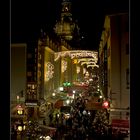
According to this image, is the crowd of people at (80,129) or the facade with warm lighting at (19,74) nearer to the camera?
the crowd of people at (80,129)

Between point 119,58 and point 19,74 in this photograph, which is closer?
point 119,58

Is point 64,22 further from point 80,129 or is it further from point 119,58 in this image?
point 80,129

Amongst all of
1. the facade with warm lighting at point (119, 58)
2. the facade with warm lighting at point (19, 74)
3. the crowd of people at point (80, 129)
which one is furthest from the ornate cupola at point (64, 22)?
the facade with warm lighting at point (119, 58)

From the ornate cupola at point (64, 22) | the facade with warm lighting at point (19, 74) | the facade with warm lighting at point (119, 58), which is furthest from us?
the ornate cupola at point (64, 22)

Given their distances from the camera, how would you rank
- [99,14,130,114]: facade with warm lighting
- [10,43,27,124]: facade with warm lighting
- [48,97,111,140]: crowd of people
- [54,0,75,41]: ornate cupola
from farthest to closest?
[54,0,75,41]: ornate cupola, [10,43,27,124]: facade with warm lighting, [99,14,130,114]: facade with warm lighting, [48,97,111,140]: crowd of people

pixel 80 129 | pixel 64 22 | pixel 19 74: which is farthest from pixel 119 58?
pixel 64 22

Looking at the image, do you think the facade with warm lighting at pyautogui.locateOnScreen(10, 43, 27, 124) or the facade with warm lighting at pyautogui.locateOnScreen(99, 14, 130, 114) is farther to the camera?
the facade with warm lighting at pyautogui.locateOnScreen(10, 43, 27, 124)

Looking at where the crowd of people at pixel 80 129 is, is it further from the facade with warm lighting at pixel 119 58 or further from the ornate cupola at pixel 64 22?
the ornate cupola at pixel 64 22

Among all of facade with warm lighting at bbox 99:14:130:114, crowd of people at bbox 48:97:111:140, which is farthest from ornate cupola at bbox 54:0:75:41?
facade with warm lighting at bbox 99:14:130:114

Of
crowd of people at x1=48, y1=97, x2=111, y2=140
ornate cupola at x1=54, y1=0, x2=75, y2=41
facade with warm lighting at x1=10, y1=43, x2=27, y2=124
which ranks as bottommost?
crowd of people at x1=48, y1=97, x2=111, y2=140

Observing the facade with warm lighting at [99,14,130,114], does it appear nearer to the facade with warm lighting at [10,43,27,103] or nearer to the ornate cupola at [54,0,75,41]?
the facade with warm lighting at [10,43,27,103]

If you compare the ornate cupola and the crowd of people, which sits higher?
the ornate cupola
